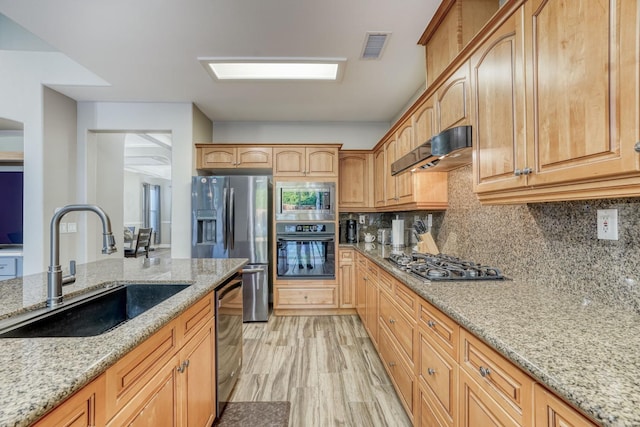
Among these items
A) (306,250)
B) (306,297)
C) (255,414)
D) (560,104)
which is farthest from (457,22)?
(306,297)

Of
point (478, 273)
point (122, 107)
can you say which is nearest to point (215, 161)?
point (122, 107)

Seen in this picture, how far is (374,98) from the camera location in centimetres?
345

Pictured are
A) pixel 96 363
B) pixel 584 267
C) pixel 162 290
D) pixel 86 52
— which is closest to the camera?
pixel 96 363

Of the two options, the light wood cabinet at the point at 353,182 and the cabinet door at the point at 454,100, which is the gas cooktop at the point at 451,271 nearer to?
the cabinet door at the point at 454,100

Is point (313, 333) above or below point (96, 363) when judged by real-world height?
below

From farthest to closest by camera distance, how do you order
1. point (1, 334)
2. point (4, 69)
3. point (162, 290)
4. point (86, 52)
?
point (4, 69) → point (86, 52) → point (162, 290) → point (1, 334)

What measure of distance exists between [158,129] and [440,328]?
12.0 feet

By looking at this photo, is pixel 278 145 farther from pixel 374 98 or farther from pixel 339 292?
pixel 339 292

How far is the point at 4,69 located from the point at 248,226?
9.50 ft

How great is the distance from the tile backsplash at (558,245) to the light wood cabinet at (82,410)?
1.75 m

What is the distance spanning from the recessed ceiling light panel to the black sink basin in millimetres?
1973

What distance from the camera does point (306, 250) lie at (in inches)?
145

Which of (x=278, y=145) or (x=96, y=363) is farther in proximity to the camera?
(x=278, y=145)

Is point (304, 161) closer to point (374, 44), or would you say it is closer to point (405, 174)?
point (405, 174)
